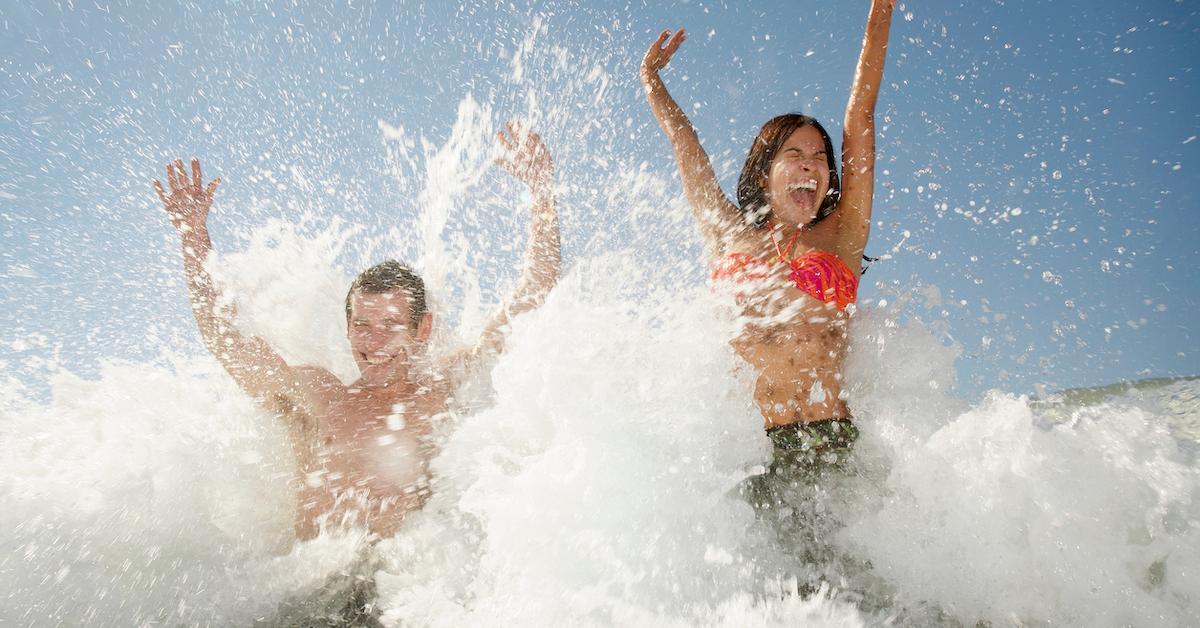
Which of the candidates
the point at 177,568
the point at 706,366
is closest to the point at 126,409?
the point at 177,568

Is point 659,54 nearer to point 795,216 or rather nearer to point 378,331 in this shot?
point 795,216

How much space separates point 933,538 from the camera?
232cm

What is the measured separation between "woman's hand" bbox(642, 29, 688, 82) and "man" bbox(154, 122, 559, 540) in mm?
900

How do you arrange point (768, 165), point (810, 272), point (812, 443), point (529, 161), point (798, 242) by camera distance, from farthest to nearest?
1. point (529, 161)
2. point (768, 165)
3. point (798, 242)
4. point (810, 272)
5. point (812, 443)

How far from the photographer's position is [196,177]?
4008mm

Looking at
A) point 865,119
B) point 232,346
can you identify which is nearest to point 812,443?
point 865,119

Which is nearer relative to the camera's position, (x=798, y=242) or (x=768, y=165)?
(x=798, y=242)

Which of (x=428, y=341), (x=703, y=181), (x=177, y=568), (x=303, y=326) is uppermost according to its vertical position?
(x=303, y=326)

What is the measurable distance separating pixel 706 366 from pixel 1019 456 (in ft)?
4.76

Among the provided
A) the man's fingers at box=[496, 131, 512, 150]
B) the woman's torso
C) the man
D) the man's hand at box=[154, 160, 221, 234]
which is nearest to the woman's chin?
the woman's torso

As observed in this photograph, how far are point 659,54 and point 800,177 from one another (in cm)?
118

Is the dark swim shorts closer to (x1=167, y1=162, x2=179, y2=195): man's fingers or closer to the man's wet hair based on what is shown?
the man's wet hair

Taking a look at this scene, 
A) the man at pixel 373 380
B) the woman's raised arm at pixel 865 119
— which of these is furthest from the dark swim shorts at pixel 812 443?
the man at pixel 373 380

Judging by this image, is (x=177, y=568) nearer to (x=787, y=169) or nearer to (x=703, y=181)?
(x=703, y=181)
